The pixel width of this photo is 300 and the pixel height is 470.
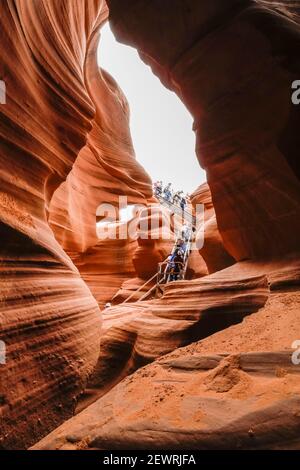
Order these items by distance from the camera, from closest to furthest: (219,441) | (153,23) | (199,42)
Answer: (219,441) → (199,42) → (153,23)

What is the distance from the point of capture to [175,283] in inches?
193

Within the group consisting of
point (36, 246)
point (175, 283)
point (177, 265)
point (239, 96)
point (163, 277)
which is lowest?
point (163, 277)

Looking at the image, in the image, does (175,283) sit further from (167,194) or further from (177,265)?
(167,194)

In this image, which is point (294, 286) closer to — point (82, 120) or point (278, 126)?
point (278, 126)

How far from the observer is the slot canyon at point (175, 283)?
6.31 feet

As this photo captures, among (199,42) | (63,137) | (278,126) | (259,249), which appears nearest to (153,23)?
(199,42)

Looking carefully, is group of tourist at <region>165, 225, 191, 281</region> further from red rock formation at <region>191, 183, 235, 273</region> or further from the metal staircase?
red rock formation at <region>191, 183, 235, 273</region>

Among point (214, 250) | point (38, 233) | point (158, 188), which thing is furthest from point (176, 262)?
point (158, 188)

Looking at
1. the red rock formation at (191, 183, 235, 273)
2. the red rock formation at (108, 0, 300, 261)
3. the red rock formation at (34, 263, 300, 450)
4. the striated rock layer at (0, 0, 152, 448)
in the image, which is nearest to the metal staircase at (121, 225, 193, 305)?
the red rock formation at (191, 183, 235, 273)

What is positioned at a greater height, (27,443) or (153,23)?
(153,23)

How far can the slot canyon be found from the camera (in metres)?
1.92

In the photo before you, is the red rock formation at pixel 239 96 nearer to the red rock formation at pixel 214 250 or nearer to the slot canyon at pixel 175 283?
→ the slot canyon at pixel 175 283
